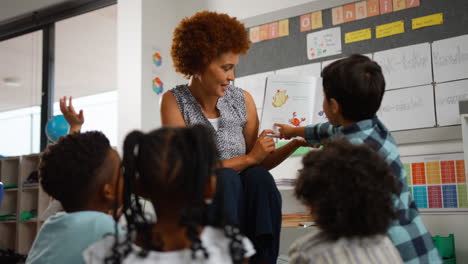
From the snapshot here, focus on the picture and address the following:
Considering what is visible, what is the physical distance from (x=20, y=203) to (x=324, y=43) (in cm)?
313

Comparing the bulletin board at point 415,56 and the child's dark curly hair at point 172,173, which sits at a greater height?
the bulletin board at point 415,56

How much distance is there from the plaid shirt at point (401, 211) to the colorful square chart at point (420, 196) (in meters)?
1.45

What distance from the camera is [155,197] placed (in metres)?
0.97

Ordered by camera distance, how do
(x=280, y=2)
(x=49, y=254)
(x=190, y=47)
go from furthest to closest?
1. (x=280, y=2)
2. (x=190, y=47)
3. (x=49, y=254)

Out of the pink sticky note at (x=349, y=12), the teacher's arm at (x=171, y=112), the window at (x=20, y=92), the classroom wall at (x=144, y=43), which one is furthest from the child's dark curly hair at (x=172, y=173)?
the window at (x=20, y=92)

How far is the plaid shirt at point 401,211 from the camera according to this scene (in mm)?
1222

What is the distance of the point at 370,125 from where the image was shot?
135 centimetres

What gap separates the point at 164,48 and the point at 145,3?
1.22 feet

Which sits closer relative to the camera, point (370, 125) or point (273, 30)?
point (370, 125)

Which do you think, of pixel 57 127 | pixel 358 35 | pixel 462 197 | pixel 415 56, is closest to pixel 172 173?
pixel 462 197

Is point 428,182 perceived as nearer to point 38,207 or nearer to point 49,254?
point 49,254

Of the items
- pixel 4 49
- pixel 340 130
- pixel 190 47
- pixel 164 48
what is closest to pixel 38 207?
pixel 164 48

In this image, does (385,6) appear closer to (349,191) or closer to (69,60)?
(349,191)

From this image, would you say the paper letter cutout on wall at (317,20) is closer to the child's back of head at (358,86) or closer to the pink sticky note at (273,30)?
the pink sticky note at (273,30)
